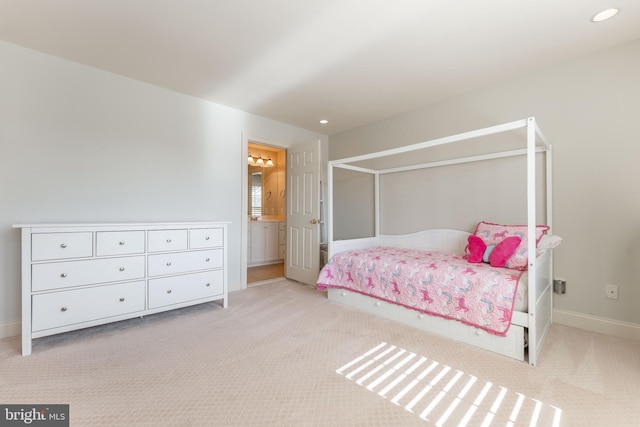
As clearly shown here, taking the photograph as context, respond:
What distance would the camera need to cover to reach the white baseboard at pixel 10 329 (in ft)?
7.26

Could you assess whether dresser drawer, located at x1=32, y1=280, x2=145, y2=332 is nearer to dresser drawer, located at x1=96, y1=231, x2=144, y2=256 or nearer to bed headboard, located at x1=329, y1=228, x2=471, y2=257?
dresser drawer, located at x1=96, y1=231, x2=144, y2=256

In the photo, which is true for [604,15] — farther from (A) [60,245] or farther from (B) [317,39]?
(A) [60,245]

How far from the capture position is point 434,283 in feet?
7.40

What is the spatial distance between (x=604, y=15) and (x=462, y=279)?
6.75ft

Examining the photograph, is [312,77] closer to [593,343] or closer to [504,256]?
[504,256]

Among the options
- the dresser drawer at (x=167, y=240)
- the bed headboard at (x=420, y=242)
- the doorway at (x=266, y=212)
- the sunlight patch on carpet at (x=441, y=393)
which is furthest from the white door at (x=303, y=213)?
the sunlight patch on carpet at (x=441, y=393)

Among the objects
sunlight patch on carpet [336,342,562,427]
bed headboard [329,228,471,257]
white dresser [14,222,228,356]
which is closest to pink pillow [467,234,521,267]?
bed headboard [329,228,471,257]

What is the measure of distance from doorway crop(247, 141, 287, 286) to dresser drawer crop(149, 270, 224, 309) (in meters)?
1.70

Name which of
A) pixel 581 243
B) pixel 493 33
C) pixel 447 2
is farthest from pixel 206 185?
pixel 581 243

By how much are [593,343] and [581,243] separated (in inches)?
32.3

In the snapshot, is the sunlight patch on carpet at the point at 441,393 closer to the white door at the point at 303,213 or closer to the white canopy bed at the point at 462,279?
the white canopy bed at the point at 462,279

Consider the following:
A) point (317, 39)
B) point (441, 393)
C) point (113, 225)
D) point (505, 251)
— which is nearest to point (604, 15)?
point (505, 251)

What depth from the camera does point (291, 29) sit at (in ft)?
6.75

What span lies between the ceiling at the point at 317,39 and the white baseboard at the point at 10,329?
2272 mm
